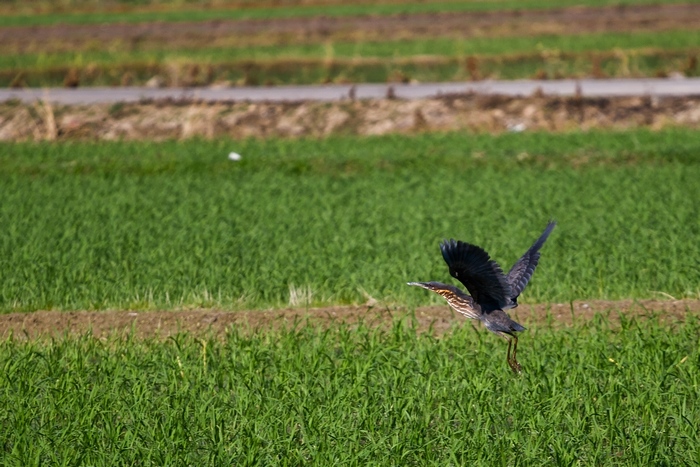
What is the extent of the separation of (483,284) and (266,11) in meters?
32.7

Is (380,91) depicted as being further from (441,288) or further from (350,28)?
(441,288)

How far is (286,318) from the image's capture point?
7.66m

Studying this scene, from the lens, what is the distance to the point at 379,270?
350 inches

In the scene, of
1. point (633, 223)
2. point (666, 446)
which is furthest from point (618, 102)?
point (666, 446)

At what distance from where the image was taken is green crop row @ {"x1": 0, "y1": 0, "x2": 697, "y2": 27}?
113 ft

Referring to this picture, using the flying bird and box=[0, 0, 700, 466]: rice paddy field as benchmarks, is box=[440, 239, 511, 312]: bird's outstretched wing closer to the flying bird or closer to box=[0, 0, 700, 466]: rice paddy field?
the flying bird

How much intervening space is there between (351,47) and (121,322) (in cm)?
2007

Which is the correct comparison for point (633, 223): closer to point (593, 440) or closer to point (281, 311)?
point (281, 311)

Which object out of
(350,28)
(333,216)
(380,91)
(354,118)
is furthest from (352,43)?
(333,216)

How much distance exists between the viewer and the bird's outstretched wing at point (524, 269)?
17.4 feet

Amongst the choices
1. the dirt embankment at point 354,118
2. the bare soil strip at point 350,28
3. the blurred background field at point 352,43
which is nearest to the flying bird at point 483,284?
the dirt embankment at point 354,118

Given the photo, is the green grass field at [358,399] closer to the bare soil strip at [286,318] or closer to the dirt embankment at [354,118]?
the bare soil strip at [286,318]

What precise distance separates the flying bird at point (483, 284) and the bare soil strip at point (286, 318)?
6.00 feet

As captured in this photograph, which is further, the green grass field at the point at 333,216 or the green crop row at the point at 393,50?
the green crop row at the point at 393,50
